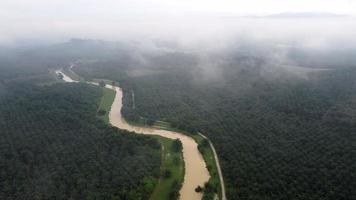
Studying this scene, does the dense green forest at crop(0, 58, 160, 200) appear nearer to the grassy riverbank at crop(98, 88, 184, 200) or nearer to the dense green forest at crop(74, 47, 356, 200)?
the grassy riverbank at crop(98, 88, 184, 200)

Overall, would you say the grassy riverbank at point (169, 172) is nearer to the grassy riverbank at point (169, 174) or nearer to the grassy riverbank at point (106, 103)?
the grassy riverbank at point (169, 174)

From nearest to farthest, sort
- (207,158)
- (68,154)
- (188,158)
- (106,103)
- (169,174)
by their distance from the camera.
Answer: (169,174) → (68,154) → (207,158) → (188,158) → (106,103)

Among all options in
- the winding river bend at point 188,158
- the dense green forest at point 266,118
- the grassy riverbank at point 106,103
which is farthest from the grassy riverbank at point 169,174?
the grassy riverbank at point 106,103

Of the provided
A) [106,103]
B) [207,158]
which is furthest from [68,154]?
[106,103]

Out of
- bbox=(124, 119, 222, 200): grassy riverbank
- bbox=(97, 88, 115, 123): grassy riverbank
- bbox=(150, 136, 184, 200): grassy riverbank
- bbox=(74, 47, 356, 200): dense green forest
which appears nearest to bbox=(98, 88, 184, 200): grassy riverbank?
bbox=(150, 136, 184, 200): grassy riverbank

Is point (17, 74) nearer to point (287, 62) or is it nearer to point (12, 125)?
point (12, 125)

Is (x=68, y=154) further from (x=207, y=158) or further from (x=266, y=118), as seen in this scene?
(x=266, y=118)

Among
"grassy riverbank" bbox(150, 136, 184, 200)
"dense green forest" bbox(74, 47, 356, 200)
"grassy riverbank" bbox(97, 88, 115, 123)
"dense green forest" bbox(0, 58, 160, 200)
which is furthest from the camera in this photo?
"grassy riverbank" bbox(97, 88, 115, 123)
